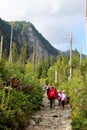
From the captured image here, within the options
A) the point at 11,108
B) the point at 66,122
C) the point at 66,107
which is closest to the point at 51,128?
the point at 66,122

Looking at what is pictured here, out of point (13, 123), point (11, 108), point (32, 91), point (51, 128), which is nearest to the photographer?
point (13, 123)

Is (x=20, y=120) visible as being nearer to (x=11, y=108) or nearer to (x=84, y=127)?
(x=11, y=108)

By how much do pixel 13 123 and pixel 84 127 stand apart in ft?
10.0

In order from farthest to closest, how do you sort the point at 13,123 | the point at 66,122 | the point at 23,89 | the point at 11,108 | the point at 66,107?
the point at 66,107 → the point at 23,89 → the point at 66,122 → the point at 11,108 → the point at 13,123

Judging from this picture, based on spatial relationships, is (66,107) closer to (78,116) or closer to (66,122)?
(66,122)

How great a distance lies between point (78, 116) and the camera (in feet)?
59.0

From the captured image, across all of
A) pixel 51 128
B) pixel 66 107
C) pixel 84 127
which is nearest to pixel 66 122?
pixel 51 128

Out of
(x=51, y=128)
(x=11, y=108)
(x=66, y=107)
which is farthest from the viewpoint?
(x=66, y=107)

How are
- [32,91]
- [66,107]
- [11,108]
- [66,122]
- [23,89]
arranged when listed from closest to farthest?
[11,108], [66,122], [23,89], [32,91], [66,107]

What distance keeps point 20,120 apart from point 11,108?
2.40 feet

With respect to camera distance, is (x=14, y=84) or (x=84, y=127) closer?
(x=84, y=127)

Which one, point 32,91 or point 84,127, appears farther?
point 32,91

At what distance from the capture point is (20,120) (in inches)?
709

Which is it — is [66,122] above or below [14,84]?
below
